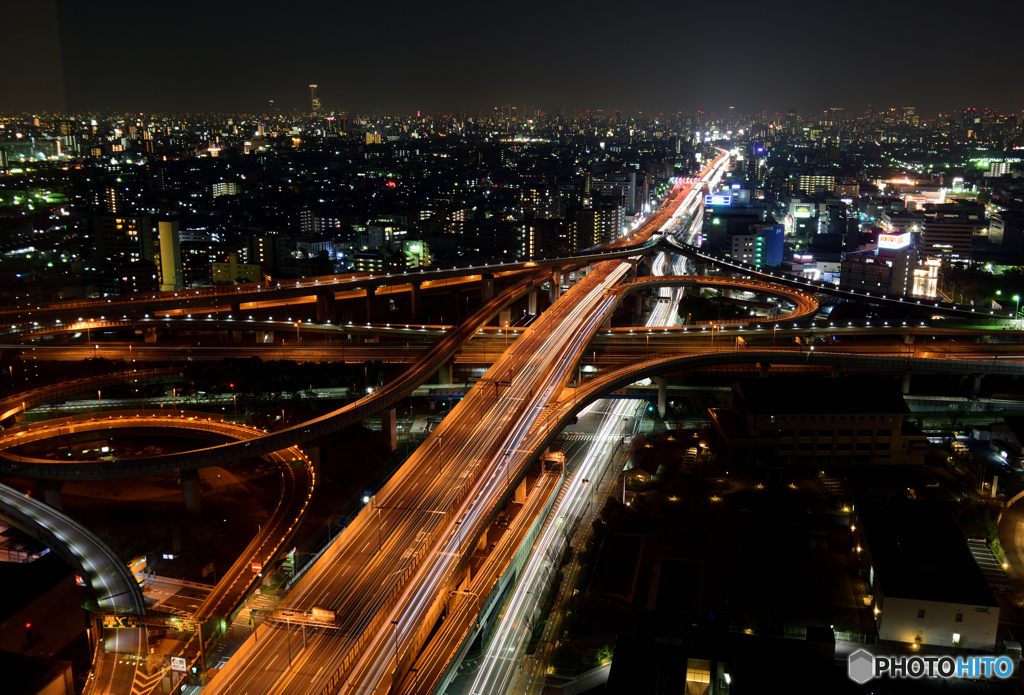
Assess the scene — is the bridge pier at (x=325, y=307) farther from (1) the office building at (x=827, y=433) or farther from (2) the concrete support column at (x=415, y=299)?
(1) the office building at (x=827, y=433)

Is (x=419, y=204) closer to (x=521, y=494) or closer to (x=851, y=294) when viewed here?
(x=851, y=294)

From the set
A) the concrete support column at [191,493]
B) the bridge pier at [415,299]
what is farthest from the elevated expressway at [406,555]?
the bridge pier at [415,299]

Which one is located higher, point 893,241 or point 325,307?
point 893,241

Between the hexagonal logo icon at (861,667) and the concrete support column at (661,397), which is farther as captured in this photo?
the concrete support column at (661,397)

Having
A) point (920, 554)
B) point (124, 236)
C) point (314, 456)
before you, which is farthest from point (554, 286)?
point (920, 554)

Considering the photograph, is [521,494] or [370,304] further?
[370,304]

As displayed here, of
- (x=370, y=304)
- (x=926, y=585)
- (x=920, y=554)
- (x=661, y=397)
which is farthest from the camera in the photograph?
(x=370, y=304)
